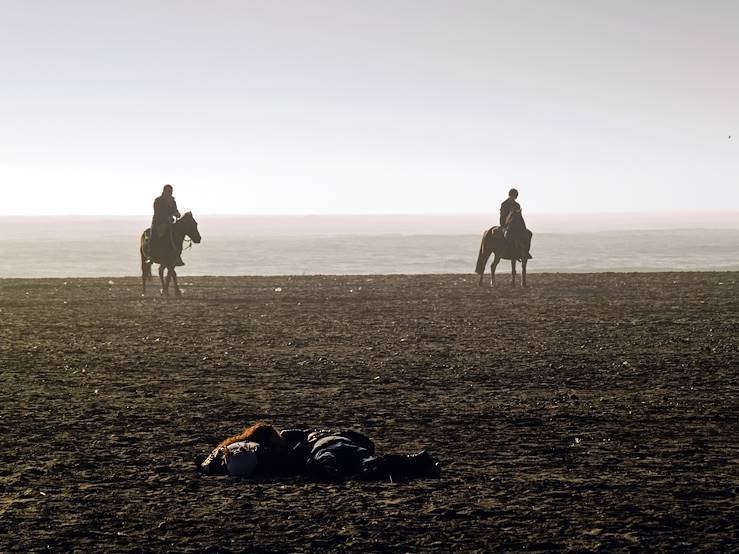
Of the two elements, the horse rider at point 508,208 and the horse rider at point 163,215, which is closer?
the horse rider at point 163,215

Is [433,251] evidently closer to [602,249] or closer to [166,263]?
[602,249]

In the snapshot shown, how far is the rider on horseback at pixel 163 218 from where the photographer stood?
2569 centimetres

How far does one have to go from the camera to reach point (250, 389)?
483 inches

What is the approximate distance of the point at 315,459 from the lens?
799 centimetres

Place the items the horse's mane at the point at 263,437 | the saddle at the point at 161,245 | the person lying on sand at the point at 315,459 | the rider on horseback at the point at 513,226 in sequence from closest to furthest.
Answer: the person lying on sand at the point at 315,459
the horse's mane at the point at 263,437
the saddle at the point at 161,245
the rider on horseback at the point at 513,226

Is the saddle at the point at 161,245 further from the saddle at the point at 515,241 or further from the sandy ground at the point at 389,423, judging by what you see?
the saddle at the point at 515,241

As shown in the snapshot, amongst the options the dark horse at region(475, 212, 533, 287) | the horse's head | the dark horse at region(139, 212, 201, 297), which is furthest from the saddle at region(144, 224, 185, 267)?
the dark horse at region(475, 212, 533, 287)

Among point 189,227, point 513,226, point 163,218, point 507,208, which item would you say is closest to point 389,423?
point 163,218

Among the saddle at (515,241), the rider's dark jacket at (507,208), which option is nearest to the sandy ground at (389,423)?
the saddle at (515,241)

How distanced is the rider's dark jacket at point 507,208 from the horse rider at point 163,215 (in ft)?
30.5

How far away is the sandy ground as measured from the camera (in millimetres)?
6703

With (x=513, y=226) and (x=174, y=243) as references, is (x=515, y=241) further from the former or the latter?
(x=174, y=243)

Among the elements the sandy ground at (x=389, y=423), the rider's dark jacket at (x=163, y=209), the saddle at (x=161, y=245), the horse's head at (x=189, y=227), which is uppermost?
the rider's dark jacket at (x=163, y=209)

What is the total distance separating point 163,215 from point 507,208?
32.2ft
